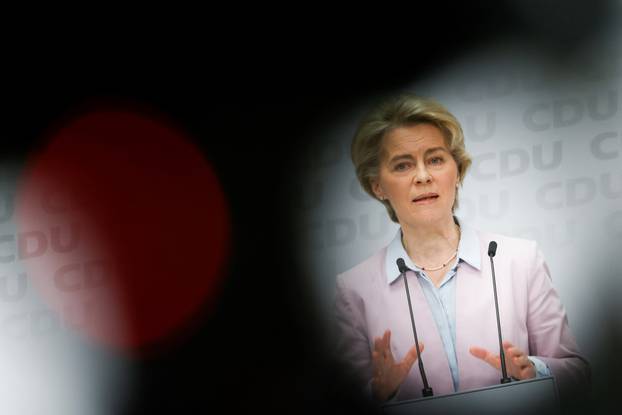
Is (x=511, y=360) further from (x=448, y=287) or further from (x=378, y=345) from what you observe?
(x=378, y=345)

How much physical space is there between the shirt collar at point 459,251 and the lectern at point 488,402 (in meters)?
0.50

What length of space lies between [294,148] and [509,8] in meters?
1.01

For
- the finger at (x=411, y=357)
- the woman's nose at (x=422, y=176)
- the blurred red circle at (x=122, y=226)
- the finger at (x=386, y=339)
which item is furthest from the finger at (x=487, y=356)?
the blurred red circle at (x=122, y=226)

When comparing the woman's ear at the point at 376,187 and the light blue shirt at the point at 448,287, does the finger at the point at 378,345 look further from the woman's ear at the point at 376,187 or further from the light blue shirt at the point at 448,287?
the woman's ear at the point at 376,187

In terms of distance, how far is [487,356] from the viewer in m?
3.14

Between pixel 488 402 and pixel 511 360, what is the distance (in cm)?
19

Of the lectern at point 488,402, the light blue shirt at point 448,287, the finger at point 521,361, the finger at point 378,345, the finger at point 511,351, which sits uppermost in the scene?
the light blue shirt at point 448,287

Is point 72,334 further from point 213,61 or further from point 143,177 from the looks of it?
point 213,61

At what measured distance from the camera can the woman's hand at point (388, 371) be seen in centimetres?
313

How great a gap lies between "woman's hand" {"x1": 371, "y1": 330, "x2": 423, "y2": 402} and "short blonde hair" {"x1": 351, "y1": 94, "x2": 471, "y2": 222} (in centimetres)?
51

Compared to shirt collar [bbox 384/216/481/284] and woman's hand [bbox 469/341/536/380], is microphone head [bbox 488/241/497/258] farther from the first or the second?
woman's hand [bbox 469/341/536/380]

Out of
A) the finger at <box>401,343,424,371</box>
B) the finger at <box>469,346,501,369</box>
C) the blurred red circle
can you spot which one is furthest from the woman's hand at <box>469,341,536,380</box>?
the blurred red circle

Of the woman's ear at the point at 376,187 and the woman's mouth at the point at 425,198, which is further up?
the woman's ear at the point at 376,187

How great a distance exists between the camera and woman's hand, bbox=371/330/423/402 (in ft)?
10.3
